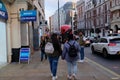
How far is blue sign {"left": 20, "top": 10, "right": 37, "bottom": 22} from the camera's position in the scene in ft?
51.4

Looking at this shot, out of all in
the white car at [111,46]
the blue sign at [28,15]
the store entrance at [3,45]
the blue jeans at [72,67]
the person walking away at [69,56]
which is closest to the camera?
the person walking away at [69,56]

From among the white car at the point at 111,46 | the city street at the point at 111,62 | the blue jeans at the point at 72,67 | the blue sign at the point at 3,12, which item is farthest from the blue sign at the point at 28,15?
the blue jeans at the point at 72,67

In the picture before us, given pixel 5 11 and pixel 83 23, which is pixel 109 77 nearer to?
pixel 5 11

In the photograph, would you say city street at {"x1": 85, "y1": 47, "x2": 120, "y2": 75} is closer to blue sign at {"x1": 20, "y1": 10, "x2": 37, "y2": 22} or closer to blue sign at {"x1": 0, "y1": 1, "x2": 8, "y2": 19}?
blue sign at {"x1": 20, "y1": 10, "x2": 37, "y2": 22}

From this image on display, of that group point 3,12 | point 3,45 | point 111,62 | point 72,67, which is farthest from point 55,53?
point 111,62

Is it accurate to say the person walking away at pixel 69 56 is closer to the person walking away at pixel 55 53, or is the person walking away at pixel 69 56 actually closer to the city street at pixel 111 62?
the person walking away at pixel 55 53

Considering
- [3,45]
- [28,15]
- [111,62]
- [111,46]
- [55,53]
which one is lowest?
[111,62]

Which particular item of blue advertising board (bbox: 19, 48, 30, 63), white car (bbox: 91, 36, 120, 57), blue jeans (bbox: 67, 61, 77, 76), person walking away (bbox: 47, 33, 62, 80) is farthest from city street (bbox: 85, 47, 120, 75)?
blue advertising board (bbox: 19, 48, 30, 63)

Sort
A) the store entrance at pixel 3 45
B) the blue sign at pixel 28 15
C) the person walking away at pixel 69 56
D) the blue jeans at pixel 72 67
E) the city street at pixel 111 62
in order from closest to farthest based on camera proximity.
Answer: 1. the person walking away at pixel 69 56
2. the blue jeans at pixel 72 67
3. the city street at pixel 111 62
4. the store entrance at pixel 3 45
5. the blue sign at pixel 28 15

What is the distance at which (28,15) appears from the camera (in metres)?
15.7

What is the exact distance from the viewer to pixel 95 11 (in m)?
83.9

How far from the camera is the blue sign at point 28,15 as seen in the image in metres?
15.7

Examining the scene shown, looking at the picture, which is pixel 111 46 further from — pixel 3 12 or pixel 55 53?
pixel 55 53

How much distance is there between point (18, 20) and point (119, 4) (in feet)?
152
